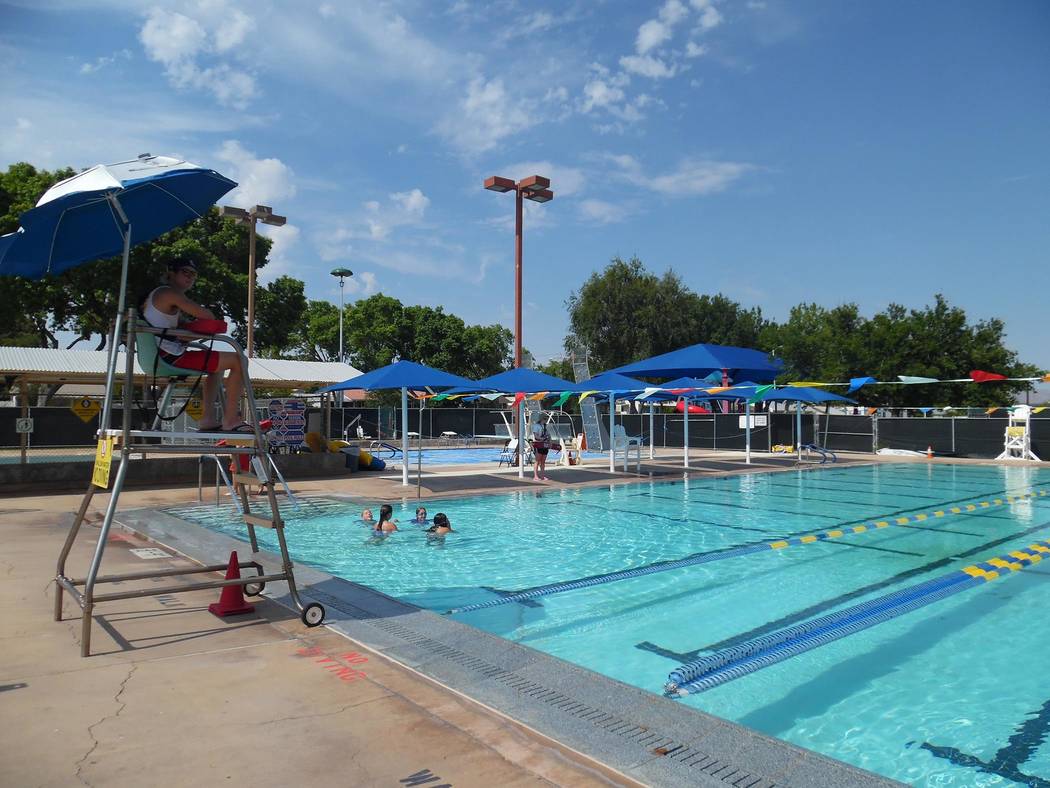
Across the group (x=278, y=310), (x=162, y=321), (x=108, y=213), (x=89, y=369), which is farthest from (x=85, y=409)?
(x=278, y=310)

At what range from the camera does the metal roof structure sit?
1541 cm

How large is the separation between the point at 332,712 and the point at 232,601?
75.3 inches

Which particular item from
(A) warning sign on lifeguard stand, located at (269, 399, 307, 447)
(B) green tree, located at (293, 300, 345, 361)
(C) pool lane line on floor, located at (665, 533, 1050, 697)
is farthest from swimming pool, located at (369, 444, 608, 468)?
(B) green tree, located at (293, 300, 345, 361)

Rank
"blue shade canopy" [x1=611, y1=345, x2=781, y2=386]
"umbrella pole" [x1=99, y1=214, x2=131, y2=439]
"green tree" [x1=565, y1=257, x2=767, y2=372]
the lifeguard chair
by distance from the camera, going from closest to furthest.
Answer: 1. "umbrella pole" [x1=99, y1=214, x2=131, y2=439]
2. "blue shade canopy" [x1=611, y1=345, x2=781, y2=386]
3. the lifeguard chair
4. "green tree" [x1=565, y1=257, x2=767, y2=372]

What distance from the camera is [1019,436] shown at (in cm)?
2405

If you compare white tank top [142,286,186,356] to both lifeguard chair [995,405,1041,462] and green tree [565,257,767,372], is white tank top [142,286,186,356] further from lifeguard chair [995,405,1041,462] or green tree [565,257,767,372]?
green tree [565,257,767,372]

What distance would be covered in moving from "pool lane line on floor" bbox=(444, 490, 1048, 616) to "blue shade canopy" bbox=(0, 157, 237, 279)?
375 cm

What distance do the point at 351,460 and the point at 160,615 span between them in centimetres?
1253

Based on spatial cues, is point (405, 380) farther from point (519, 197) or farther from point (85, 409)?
point (519, 197)

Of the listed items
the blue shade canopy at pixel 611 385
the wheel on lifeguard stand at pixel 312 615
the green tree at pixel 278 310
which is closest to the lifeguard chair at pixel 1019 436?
the blue shade canopy at pixel 611 385

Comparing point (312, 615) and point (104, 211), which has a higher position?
point (104, 211)

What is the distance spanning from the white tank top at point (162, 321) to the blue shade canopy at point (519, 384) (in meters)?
10.6

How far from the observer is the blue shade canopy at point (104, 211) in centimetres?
419

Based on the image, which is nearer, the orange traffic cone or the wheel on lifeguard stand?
the wheel on lifeguard stand
